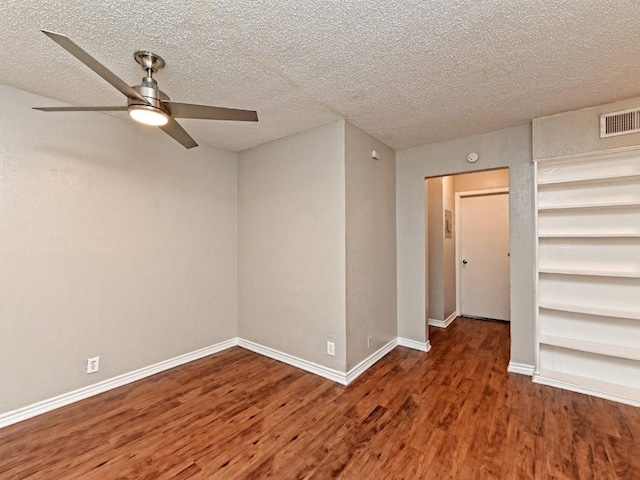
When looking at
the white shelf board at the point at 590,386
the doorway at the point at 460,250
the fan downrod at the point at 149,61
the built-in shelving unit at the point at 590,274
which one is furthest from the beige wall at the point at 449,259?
the fan downrod at the point at 149,61

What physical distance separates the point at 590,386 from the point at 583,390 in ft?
0.21

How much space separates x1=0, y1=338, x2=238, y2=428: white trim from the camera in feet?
7.23

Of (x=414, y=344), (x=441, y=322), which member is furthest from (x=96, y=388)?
(x=441, y=322)

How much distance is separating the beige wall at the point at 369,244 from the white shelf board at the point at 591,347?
1532mm

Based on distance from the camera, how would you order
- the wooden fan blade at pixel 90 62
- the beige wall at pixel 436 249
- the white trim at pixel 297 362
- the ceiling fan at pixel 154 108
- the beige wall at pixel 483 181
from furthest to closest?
the beige wall at pixel 483 181 → the beige wall at pixel 436 249 → the white trim at pixel 297 362 → the ceiling fan at pixel 154 108 → the wooden fan blade at pixel 90 62

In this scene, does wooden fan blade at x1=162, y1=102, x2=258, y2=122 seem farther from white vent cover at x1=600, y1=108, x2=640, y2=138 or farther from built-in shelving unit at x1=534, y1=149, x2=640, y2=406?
white vent cover at x1=600, y1=108, x2=640, y2=138

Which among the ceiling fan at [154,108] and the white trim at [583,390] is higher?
the ceiling fan at [154,108]

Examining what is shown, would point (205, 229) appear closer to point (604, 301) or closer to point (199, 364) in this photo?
point (199, 364)

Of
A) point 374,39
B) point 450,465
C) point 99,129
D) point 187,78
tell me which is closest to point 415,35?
point 374,39

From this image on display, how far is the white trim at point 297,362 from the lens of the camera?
2.84 metres

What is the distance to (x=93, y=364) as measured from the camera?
8.48 ft

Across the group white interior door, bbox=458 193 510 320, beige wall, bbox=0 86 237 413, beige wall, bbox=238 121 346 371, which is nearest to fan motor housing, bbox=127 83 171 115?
beige wall, bbox=0 86 237 413

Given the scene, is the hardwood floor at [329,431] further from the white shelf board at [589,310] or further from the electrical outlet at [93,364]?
the white shelf board at [589,310]

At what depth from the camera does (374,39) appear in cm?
169
